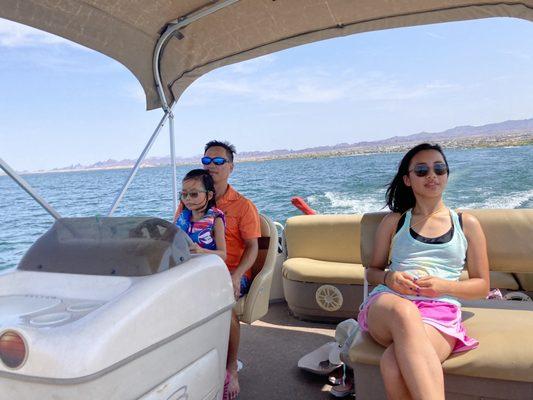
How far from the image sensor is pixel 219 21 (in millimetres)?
2867

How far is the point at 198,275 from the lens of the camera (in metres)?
1.56

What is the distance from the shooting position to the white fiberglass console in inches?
45.0

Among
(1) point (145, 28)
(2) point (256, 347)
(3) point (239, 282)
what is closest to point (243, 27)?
(1) point (145, 28)

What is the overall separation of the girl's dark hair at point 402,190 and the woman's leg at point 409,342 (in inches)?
21.8

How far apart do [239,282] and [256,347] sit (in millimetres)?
833

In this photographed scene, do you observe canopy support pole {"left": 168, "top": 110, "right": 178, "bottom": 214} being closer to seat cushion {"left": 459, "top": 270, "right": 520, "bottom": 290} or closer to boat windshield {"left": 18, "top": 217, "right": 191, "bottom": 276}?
boat windshield {"left": 18, "top": 217, "right": 191, "bottom": 276}

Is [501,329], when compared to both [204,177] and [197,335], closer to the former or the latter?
[197,335]

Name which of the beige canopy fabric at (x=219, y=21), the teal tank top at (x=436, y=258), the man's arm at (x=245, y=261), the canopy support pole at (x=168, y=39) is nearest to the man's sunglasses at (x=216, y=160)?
the man's arm at (x=245, y=261)

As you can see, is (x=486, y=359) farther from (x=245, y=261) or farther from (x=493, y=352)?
(x=245, y=261)

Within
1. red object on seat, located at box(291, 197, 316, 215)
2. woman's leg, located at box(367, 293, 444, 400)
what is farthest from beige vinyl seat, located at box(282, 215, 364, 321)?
woman's leg, located at box(367, 293, 444, 400)

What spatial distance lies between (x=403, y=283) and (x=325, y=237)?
1.96 m

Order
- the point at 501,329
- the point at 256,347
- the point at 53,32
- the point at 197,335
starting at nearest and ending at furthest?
the point at 197,335
the point at 501,329
the point at 53,32
the point at 256,347

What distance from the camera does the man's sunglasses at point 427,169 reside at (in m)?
2.08

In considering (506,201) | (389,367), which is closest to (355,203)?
(506,201)
